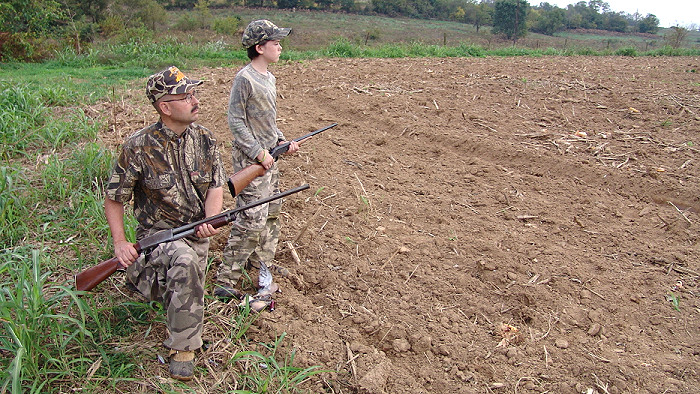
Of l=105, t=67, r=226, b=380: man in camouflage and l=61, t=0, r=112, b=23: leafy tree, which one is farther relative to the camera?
l=61, t=0, r=112, b=23: leafy tree

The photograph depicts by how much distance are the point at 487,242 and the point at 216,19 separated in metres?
25.7

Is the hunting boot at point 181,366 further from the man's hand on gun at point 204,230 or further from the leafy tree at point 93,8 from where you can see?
the leafy tree at point 93,8

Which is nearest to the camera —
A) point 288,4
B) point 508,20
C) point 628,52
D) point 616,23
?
point 628,52

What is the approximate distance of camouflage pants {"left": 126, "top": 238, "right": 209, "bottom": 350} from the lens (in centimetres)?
259

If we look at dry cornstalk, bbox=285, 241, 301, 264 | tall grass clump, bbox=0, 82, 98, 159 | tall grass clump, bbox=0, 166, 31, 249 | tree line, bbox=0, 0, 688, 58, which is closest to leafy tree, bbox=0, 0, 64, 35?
tree line, bbox=0, 0, 688, 58

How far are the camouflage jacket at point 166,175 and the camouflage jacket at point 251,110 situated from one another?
33 centimetres

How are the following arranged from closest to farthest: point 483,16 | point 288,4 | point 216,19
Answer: point 216,19 < point 288,4 < point 483,16

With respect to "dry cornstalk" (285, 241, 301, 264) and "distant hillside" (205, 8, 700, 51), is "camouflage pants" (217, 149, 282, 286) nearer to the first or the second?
"dry cornstalk" (285, 241, 301, 264)

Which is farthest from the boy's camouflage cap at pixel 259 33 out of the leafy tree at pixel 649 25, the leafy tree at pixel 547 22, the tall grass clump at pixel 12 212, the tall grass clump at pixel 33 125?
the leafy tree at pixel 649 25

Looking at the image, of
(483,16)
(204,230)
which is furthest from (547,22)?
(204,230)

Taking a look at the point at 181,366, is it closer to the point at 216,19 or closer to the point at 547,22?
the point at 216,19

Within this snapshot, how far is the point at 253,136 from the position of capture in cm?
334

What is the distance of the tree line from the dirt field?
11439 millimetres

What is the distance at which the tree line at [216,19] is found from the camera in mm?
15648
